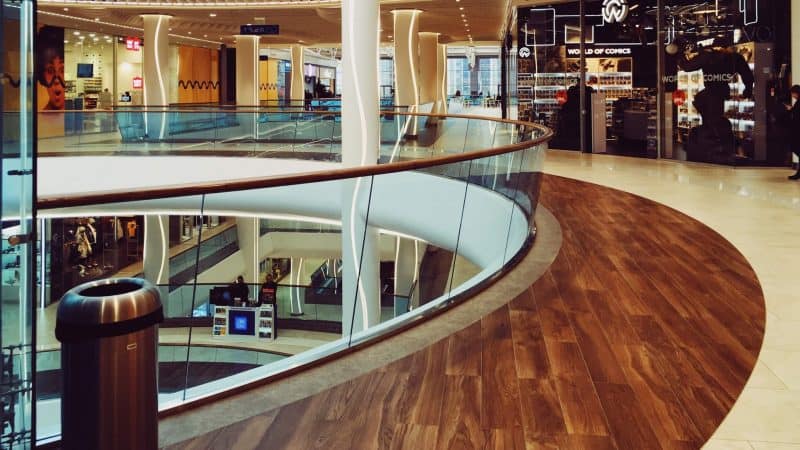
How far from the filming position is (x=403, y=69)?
810 inches

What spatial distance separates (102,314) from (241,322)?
33.1ft

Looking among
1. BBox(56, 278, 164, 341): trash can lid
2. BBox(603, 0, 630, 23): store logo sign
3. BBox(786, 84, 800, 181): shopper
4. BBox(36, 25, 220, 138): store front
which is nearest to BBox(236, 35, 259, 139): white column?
BBox(36, 25, 220, 138): store front

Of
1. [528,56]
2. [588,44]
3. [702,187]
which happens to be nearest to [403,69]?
[528,56]

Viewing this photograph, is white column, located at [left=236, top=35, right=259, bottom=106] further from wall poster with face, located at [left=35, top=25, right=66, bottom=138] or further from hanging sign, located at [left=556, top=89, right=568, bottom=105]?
hanging sign, located at [left=556, top=89, right=568, bottom=105]

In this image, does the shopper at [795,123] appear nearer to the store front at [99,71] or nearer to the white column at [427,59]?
the white column at [427,59]

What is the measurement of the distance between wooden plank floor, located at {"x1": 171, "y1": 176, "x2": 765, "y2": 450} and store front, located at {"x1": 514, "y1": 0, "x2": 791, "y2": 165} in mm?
7580

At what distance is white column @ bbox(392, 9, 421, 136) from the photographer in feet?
64.7

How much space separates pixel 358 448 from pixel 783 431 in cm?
158

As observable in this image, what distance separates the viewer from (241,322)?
11812 millimetres

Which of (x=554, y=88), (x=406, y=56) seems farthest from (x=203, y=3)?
(x=554, y=88)

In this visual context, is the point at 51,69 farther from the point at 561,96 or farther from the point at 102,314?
the point at 102,314

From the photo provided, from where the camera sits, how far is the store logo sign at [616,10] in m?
14.4

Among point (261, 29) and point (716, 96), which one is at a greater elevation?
point (261, 29)

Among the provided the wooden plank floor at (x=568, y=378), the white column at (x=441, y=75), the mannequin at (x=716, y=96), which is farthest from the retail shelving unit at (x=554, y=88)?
the wooden plank floor at (x=568, y=378)
